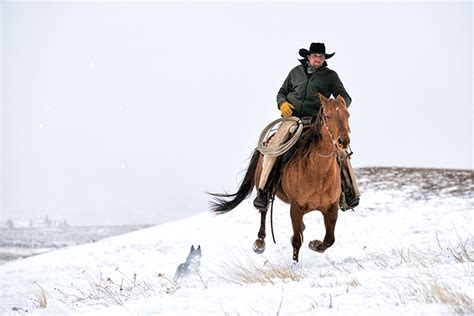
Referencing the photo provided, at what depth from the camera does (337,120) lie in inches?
223

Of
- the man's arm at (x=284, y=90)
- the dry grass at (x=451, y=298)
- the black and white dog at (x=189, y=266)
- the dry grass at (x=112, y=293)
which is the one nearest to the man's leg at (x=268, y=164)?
the man's arm at (x=284, y=90)

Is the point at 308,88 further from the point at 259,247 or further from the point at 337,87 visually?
the point at 259,247

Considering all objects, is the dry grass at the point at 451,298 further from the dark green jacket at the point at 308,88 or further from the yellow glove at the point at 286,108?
the yellow glove at the point at 286,108

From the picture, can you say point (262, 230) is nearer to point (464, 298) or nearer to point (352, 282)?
point (352, 282)

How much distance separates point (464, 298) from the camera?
10.6 feet

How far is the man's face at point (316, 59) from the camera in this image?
6.87 meters

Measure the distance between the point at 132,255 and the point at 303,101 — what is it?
9772mm

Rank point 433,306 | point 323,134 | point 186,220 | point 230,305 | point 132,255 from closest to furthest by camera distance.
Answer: point 433,306
point 230,305
point 323,134
point 132,255
point 186,220

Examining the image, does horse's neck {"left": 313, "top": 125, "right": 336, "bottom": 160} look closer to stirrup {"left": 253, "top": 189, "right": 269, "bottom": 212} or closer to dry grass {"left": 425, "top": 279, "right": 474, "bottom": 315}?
stirrup {"left": 253, "top": 189, "right": 269, "bottom": 212}

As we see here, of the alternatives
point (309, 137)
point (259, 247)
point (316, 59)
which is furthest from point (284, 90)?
point (259, 247)

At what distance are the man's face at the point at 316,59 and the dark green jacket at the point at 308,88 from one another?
7 centimetres

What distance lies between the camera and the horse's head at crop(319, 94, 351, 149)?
5562 mm

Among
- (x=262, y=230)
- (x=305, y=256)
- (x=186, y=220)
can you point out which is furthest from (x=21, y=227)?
(x=262, y=230)

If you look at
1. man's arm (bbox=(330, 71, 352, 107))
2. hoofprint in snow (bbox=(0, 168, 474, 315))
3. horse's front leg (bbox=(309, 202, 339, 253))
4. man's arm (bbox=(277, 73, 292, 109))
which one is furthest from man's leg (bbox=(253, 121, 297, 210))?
horse's front leg (bbox=(309, 202, 339, 253))
